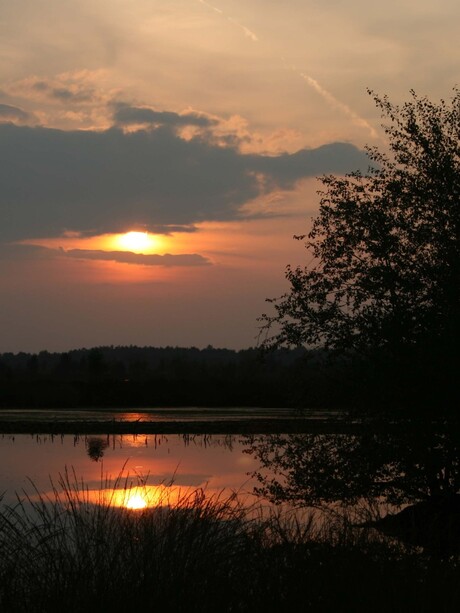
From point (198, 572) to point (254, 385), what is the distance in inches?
3743

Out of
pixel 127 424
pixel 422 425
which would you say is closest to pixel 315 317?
pixel 422 425

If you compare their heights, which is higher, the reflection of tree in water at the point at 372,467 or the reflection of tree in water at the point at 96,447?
the reflection of tree in water at the point at 372,467

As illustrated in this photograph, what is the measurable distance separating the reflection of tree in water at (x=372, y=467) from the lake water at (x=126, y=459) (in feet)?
27.0

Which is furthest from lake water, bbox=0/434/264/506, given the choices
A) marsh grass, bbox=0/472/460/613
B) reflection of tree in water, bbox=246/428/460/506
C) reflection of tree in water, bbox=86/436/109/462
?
marsh grass, bbox=0/472/460/613

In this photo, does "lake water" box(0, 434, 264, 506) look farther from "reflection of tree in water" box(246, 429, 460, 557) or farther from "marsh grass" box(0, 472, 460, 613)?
"marsh grass" box(0, 472, 460, 613)

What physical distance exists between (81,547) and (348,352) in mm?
12796

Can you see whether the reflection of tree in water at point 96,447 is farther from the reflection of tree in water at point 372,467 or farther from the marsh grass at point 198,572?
the marsh grass at point 198,572

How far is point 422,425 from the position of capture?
22.2 m

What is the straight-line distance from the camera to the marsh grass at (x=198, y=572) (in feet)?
40.2

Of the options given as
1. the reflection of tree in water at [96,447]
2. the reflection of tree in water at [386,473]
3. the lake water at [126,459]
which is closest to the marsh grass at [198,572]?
the reflection of tree in water at [386,473]

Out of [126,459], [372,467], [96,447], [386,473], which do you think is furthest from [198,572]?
[96,447]

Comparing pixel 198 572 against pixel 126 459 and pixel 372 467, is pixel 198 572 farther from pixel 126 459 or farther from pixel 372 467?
pixel 126 459

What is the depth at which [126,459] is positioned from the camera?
4178 centimetres

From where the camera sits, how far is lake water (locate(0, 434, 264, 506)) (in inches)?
1505
